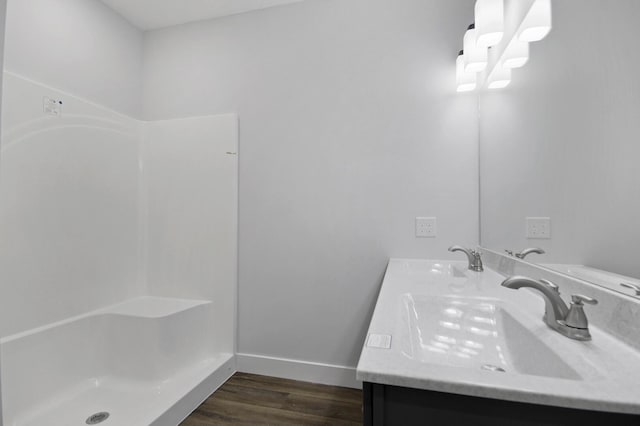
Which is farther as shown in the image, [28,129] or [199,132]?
[199,132]

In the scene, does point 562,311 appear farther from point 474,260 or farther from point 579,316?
point 474,260

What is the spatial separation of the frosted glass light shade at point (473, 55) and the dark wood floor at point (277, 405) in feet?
→ 6.36

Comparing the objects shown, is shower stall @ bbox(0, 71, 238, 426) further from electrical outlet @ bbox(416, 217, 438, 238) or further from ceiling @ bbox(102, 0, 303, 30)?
electrical outlet @ bbox(416, 217, 438, 238)

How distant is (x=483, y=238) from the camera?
168 centimetres

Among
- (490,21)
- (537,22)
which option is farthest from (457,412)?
(490,21)

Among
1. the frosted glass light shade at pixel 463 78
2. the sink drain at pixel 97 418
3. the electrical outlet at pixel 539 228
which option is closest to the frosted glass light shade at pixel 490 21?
the frosted glass light shade at pixel 463 78

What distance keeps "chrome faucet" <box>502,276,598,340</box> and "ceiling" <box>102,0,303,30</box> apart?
87.4 inches

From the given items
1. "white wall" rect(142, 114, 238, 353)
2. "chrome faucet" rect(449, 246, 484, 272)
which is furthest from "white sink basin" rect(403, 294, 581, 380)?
"white wall" rect(142, 114, 238, 353)

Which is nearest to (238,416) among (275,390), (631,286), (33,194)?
(275,390)

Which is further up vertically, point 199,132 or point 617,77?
point 199,132

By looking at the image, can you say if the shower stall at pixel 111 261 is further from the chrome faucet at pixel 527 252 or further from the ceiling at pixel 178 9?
the chrome faucet at pixel 527 252

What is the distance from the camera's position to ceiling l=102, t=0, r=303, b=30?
2088 millimetres

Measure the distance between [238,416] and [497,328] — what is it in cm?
141

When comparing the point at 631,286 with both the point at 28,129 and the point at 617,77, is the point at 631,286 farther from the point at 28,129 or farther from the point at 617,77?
the point at 28,129
